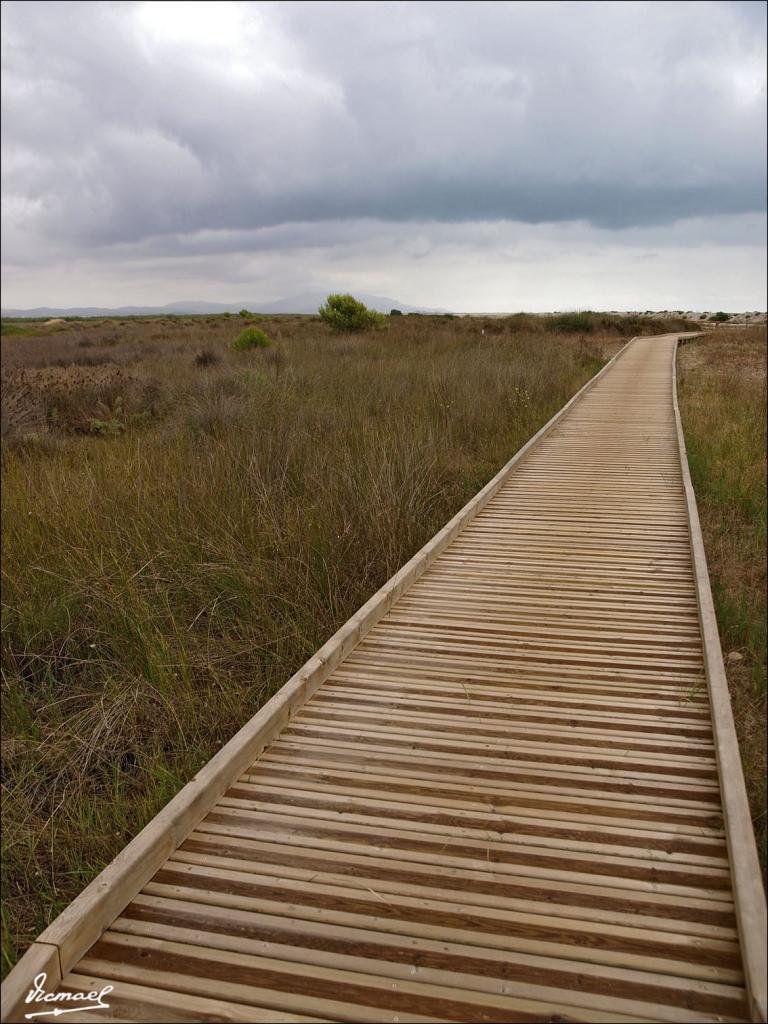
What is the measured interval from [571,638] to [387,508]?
2.19 meters

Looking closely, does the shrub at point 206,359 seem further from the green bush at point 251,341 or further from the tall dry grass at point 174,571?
the tall dry grass at point 174,571

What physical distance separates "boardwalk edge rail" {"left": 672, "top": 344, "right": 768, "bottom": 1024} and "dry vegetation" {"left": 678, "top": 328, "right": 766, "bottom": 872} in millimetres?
352

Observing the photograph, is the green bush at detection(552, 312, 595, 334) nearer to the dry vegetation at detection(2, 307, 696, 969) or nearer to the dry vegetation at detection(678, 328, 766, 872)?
the dry vegetation at detection(678, 328, 766, 872)

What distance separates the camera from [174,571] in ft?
17.0

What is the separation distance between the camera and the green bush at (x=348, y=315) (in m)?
26.3

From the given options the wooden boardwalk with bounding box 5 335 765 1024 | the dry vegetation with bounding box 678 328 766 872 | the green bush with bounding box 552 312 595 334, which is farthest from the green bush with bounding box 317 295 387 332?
the wooden boardwalk with bounding box 5 335 765 1024

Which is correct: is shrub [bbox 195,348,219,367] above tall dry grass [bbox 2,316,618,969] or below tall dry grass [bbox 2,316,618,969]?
above

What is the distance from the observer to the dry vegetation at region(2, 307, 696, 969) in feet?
11.2

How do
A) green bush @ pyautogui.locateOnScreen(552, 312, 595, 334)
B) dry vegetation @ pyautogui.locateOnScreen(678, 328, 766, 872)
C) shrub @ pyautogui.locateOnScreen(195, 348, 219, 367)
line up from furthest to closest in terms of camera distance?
green bush @ pyautogui.locateOnScreen(552, 312, 595, 334) → shrub @ pyautogui.locateOnScreen(195, 348, 219, 367) → dry vegetation @ pyautogui.locateOnScreen(678, 328, 766, 872)

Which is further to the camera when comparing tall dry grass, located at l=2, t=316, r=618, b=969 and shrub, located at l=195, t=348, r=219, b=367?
shrub, located at l=195, t=348, r=219, b=367

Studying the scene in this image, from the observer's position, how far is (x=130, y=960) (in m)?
1.97

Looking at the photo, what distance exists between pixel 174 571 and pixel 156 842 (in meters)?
3.05

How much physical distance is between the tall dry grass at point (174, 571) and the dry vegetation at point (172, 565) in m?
0.02

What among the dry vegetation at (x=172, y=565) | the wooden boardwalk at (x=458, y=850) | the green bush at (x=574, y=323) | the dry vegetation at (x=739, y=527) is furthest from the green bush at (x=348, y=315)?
the wooden boardwalk at (x=458, y=850)
